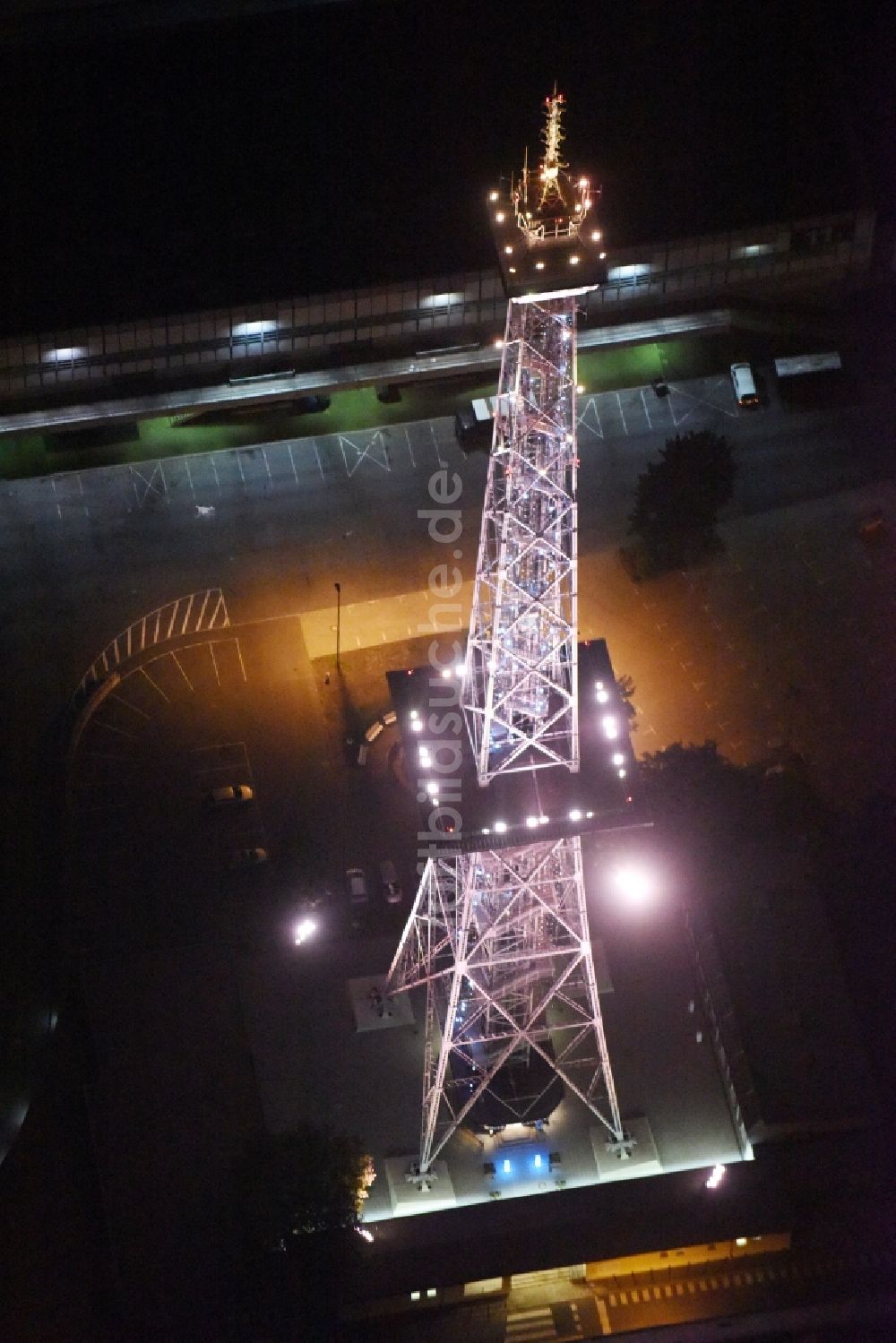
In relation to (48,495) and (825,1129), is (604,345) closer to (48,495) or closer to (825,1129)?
(48,495)

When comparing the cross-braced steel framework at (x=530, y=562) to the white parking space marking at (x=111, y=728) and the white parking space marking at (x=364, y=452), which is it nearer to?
the white parking space marking at (x=111, y=728)

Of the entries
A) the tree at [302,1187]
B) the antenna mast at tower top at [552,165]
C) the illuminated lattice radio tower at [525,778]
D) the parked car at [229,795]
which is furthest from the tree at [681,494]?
the tree at [302,1187]

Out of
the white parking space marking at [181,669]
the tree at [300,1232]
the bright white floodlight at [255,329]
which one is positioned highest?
the bright white floodlight at [255,329]

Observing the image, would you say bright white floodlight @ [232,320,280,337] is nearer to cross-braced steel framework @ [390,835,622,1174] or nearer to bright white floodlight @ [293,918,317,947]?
bright white floodlight @ [293,918,317,947]

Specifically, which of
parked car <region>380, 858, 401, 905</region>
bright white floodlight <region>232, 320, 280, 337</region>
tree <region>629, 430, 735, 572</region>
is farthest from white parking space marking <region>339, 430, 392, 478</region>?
parked car <region>380, 858, 401, 905</region>

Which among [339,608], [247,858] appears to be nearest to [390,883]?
[247,858]

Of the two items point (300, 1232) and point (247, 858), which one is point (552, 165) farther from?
point (300, 1232)

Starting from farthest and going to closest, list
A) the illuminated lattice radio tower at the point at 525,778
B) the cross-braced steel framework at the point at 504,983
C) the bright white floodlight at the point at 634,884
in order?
the bright white floodlight at the point at 634,884 → the cross-braced steel framework at the point at 504,983 → the illuminated lattice radio tower at the point at 525,778
